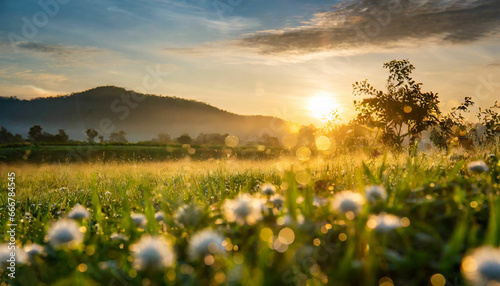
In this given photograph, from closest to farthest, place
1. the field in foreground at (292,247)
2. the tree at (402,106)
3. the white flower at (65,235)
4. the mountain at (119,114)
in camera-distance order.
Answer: the field in foreground at (292,247) → the white flower at (65,235) → the tree at (402,106) → the mountain at (119,114)

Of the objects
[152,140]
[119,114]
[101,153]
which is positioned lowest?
[101,153]

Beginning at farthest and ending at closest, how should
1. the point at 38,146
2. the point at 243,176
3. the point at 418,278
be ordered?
the point at 38,146 → the point at 243,176 → the point at 418,278

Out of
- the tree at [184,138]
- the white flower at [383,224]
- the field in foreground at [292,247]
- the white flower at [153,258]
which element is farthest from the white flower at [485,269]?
the tree at [184,138]

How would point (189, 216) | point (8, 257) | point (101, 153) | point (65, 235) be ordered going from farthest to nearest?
point (101, 153), point (189, 216), point (8, 257), point (65, 235)

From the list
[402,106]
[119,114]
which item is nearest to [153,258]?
[402,106]

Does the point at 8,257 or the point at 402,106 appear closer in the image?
the point at 8,257

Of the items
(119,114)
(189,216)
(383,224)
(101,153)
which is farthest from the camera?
(119,114)

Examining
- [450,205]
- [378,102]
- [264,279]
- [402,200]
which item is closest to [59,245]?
[264,279]

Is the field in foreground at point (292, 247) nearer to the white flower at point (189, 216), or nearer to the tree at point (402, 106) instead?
the white flower at point (189, 216)

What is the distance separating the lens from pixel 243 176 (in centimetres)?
804

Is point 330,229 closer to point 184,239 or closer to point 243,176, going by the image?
point 184,239

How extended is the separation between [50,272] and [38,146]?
28207 millimetres

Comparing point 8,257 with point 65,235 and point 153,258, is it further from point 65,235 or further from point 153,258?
point 153,258

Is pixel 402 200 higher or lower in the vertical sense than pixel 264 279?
higher
